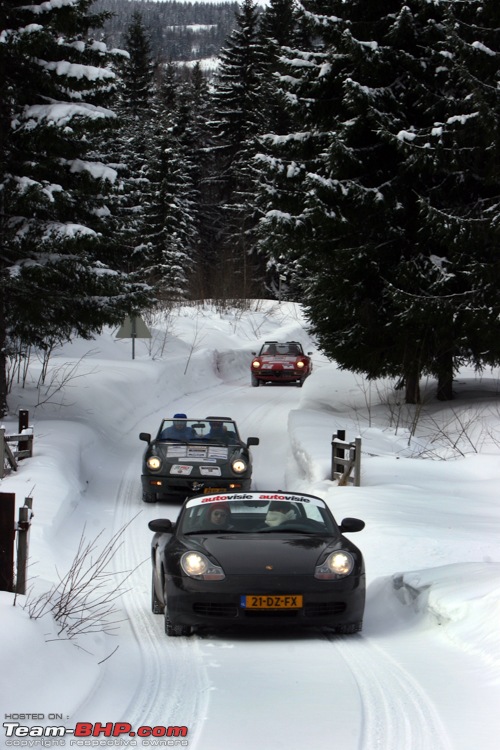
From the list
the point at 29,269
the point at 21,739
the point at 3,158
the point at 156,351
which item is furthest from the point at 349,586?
the point at 156,351

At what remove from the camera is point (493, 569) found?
8375 mm

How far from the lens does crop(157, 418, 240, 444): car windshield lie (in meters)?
16.0

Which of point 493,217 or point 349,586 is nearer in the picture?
point 349,586

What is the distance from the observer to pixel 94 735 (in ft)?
16.3

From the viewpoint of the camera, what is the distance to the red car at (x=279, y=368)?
3459 centimetres

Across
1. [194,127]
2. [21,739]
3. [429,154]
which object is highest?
[194,127]

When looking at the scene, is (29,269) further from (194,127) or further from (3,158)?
(194,127)

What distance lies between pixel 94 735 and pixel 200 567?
271cm

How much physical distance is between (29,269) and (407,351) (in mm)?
9237

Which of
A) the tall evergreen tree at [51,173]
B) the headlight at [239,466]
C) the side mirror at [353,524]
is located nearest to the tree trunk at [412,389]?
the tall evergreen tree at [51,173]

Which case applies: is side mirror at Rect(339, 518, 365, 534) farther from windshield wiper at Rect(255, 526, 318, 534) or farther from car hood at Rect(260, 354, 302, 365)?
car hood at Rect(260, 354, 302, 365)

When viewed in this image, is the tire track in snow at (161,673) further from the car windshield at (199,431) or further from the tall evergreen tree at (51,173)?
the tall evergreen tree at (51,173)

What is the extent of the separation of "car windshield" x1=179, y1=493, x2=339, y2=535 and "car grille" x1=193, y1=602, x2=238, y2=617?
1.10m

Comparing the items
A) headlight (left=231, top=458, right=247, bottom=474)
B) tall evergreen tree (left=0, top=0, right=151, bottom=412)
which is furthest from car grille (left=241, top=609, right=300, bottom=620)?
tall evergreen tree (left=0, top=0, right=151, bottom=412)
